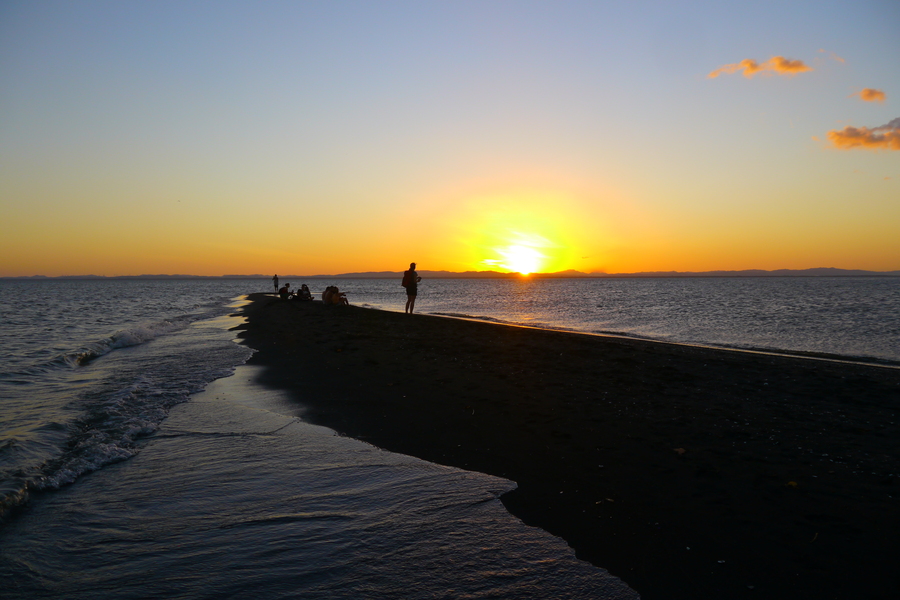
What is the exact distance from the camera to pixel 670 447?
5.68m

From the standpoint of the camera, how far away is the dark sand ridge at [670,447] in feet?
11.4

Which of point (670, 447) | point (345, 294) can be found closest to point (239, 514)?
point (670, 447)

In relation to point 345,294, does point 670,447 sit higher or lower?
lower

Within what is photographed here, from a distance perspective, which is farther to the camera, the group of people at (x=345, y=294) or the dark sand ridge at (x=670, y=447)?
the group of people at (x=345, y=294)

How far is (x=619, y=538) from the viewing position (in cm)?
380

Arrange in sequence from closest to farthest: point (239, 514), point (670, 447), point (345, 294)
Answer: point (239, 514)
point (670, 447)
point (345, 294)

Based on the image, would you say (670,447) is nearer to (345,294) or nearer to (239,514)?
(239,514)

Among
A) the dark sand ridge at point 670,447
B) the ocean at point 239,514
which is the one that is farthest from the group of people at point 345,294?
the ocean at point 239,514

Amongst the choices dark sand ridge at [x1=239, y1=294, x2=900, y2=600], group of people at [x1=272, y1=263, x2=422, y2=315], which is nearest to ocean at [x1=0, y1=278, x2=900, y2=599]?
dark sand ridge at [x1=239, y1=294, x2=900, y2=600]

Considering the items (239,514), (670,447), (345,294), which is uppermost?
(345,294)

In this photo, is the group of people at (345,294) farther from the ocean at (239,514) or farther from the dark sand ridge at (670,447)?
the ocean at (239,514)

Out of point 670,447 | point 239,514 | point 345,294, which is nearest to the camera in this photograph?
point 239,514

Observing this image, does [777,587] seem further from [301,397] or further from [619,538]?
[301,397]

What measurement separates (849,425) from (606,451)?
136 inches
